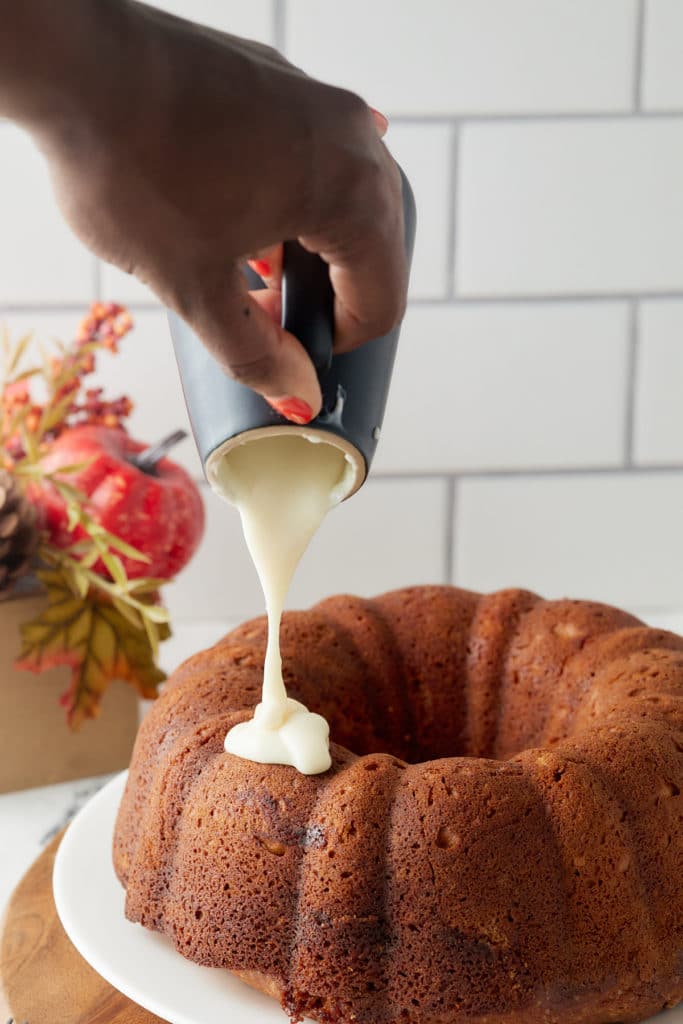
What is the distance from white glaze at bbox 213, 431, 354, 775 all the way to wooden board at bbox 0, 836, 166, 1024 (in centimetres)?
22

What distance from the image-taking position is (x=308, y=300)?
1.99ft

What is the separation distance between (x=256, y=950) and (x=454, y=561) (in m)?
1.06

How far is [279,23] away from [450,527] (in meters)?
0.80

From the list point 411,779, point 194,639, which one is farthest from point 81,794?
point 411,779

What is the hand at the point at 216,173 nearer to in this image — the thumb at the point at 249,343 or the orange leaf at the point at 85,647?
the thumb at the point at 249,343

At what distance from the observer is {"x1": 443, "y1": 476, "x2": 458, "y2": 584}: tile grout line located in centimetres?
182

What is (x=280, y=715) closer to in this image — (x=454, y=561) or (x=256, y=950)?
(x=256, y=950)

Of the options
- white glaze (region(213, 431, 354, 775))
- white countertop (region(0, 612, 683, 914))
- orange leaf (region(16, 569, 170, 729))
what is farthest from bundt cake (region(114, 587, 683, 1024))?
orange leaf (region(16, 569, 170, 729))

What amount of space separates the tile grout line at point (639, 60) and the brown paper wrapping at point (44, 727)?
111cm

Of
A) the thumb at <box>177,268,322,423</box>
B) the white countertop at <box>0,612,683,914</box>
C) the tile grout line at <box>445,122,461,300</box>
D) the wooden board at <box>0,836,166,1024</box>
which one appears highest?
the tile grout line at <box>445,122,461,300</box>

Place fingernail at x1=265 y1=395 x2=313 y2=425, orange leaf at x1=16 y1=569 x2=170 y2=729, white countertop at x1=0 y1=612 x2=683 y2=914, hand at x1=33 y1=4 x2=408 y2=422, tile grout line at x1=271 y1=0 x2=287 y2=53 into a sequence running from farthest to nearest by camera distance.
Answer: tile grout line at x1=271 y1=0 x2=287 y2=53 → orange leaf at x1=16 y1=569 x2=170 y2=729 → white countertop at x1=0 y1=612 x2=683 y2=914 → fingernail at x1=265 y1=395 x2=313 y2=425 → hand at x1=33 y1=4 x2=408 y2=422

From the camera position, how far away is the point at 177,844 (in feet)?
3.08

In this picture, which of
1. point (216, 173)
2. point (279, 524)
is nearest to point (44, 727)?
point (279, 524)

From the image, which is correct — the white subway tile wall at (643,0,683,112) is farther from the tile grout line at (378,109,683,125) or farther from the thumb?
the thumb
